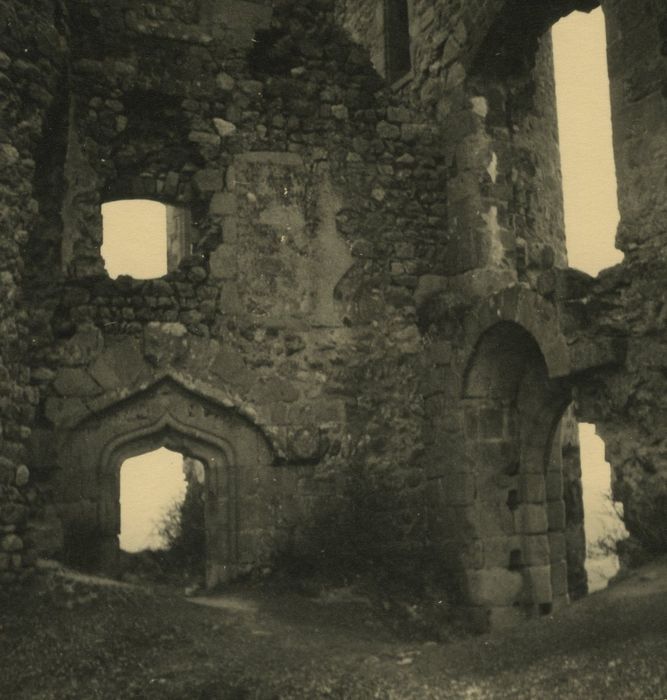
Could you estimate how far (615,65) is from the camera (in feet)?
27.9

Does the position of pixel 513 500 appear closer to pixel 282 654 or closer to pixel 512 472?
pixel 512 472

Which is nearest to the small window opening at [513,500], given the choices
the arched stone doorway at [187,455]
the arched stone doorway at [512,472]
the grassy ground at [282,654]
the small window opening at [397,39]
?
the arched stone doorway at [512,472]

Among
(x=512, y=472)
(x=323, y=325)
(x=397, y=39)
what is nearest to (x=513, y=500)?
(x=512, y=472)

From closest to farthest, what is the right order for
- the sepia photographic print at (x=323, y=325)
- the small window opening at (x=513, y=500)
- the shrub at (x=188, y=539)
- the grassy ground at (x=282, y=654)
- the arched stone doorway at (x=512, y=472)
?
the grassy ground at (x=282, y=654), the sepia photographic print at (x=323, y=325), the arched stone doorway at (x=512, y=472), the small window opening at (x=513, y=500), the shrub at (x=188, y=539)

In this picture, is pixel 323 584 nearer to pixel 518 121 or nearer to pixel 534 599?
pixel 534 599

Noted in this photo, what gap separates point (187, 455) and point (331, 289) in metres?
1.86

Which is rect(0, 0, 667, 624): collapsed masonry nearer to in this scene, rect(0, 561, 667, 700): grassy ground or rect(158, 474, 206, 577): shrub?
rect(0, 561, 667, 700): grassy ground

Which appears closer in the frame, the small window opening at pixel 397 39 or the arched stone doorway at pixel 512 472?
the arched stone doorway at pixel 512 472

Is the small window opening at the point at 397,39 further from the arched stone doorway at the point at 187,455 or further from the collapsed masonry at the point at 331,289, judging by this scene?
the arched stone doorway at the point at 187,455

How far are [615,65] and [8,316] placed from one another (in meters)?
4.72

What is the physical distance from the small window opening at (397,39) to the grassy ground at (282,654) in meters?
6.13

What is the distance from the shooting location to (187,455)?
9.23 m

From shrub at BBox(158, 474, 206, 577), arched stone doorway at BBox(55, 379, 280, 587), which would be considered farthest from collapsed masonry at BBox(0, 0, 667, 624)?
shrub at BBox(158, 474, 206, 577)

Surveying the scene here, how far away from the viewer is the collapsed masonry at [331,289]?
871 cm
